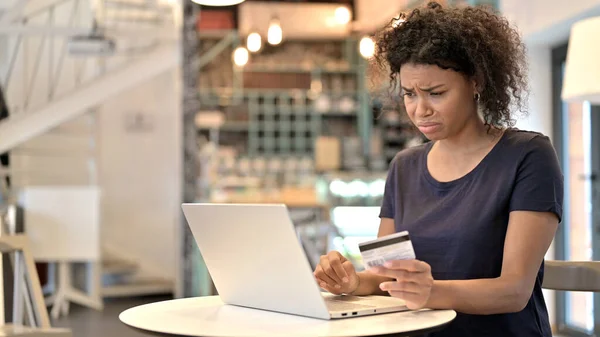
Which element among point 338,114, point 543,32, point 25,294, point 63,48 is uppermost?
point 63,48

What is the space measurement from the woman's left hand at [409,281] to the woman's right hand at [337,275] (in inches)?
11.0

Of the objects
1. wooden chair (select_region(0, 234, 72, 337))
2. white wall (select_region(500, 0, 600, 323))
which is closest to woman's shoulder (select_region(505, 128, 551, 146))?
wooden chair (select_region(0, 234, 72, 337))

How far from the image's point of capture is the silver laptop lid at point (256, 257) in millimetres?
1404

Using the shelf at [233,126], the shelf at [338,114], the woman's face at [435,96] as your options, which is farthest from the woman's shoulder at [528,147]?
the shelf at [338,114]

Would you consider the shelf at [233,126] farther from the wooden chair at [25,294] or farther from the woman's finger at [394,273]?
the woman's finger at [394,273]

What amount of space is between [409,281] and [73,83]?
8.37 m

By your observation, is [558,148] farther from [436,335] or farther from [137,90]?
[137,90]

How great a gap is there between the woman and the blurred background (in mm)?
289

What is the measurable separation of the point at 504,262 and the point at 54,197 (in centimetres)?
645

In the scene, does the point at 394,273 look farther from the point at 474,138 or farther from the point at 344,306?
the point at 474,138

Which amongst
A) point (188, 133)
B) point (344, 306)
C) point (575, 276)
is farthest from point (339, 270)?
point (188, 133)

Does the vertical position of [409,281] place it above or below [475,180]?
below

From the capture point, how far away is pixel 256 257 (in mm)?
1516

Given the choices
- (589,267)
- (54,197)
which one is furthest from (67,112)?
(589,267)
